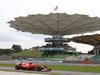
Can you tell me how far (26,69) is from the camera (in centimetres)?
2297

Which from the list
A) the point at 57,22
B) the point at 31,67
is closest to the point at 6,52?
the point at 57,22

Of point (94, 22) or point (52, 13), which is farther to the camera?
point (94, 22)

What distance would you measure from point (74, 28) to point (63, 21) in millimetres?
10302

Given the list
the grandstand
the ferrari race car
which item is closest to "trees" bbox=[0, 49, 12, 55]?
the grandstand

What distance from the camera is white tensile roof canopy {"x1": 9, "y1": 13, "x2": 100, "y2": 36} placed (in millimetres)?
61594

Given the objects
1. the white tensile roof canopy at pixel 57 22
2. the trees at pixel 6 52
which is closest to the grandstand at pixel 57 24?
the white tensile roof canopy at pixel 57 22

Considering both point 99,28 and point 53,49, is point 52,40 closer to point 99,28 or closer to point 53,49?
point 53,49

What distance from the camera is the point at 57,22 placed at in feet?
220

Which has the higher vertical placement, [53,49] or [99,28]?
[99,28]

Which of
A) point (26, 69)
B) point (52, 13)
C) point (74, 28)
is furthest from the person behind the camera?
point (74, 28)

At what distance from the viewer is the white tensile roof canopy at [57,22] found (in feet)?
202

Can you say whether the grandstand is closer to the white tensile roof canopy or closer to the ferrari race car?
the white tensile roof canopy

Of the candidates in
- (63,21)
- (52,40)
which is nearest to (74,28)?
(63,21)

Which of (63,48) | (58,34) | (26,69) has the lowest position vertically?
(26,69)
